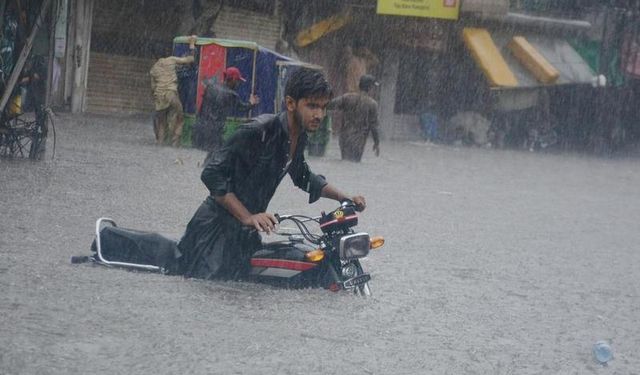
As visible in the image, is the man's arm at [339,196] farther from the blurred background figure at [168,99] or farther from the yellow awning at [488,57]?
the yellow awning at [488,57]

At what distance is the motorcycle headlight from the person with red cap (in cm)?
944

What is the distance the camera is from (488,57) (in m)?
28.0

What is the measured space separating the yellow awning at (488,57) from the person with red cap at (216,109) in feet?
39.7

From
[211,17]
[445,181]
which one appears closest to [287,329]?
[445,181]

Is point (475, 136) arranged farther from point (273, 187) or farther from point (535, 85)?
→ point (273, 187)

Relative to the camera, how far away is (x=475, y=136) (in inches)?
1166

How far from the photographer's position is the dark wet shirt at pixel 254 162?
6.55 m

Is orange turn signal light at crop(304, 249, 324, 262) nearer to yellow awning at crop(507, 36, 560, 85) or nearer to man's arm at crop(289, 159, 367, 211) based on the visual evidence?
man's arm at crop(289, 159, 367, 211)

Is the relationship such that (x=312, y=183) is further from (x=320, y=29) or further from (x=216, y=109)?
(x=320, y=29)

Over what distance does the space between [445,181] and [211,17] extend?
9730 mm

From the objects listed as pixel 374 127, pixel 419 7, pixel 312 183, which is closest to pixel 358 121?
pixel 374 127

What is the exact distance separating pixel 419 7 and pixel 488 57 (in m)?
2.47

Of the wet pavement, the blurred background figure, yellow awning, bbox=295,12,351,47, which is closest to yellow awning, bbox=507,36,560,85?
yellow awning, bbox=295,12,351,47

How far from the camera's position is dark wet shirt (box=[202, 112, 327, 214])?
655cm
